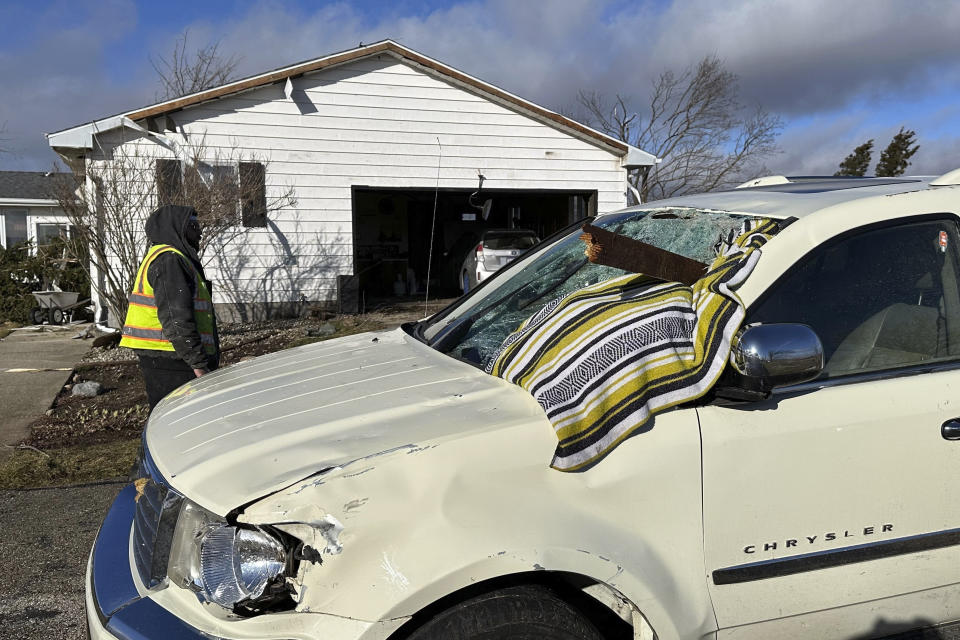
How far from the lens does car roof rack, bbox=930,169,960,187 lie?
95.6 inches

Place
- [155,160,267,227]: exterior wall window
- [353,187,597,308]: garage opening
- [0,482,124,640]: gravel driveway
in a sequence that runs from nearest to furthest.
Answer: [0,482,124,640]: gravel driveway < [155,160,267,227]: exterior wall window < [353,187,597,308]: garage opening

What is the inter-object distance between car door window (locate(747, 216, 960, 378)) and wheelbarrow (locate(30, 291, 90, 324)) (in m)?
14.5

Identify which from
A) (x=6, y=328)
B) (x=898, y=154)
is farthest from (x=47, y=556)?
(x=898, y=154)

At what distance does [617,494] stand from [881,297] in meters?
1.20

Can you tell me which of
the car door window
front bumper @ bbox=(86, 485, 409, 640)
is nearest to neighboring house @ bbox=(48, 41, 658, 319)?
the car door window

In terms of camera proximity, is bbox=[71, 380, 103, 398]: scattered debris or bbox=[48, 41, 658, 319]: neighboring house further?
bbox=[48, 41, 658, 319]: neighboring house

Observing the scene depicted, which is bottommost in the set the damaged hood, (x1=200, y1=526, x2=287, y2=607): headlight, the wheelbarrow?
the wheelbarrow

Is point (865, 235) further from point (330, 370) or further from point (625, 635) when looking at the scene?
point (330, 370)

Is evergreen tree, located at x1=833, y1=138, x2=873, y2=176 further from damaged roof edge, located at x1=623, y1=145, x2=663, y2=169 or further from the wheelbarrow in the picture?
the wheelbarrow

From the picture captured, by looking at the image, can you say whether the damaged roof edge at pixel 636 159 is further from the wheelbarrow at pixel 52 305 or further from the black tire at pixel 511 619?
the black tire at pixel 511 619

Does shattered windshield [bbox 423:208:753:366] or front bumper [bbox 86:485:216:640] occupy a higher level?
shattered windshield [bbox 423:208:753:366]

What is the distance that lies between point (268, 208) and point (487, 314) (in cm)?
1090

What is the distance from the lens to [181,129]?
40.9 ft

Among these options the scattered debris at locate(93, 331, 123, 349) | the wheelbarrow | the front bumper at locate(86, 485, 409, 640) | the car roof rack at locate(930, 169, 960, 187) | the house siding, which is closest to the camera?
the front bumper at locate(86, 485, 409, 640)
